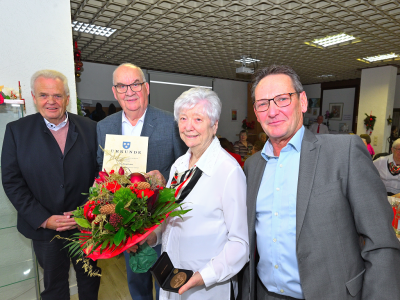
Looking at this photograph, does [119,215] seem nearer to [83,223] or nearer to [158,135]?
[83,223]

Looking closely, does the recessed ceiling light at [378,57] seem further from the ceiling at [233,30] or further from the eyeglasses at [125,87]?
the eyeglasses at [125,87]

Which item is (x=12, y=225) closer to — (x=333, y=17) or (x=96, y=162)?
(x=96, y=162)

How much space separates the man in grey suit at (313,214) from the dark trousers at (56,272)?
5.34 feet

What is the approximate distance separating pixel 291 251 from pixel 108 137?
129cm

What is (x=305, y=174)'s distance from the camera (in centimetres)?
112

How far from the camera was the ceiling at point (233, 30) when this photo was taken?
3740 mm

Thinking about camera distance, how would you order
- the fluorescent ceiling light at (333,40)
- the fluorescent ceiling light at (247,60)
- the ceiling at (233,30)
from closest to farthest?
the ceiling at (233,30)
the fluorescent ceiling light at (333,40)
the fluorescent ceiling light at (247,60)

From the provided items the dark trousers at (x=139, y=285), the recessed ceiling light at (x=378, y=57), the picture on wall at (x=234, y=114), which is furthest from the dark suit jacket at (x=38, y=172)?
the picture on wall at (x=234, y=114)

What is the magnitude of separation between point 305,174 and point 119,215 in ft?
2.80

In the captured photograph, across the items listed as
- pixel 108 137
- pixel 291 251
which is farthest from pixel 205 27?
pixel 291 251

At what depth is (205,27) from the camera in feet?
14.8

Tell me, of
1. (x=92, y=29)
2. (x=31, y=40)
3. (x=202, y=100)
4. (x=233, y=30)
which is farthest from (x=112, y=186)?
(x=92, y=29)

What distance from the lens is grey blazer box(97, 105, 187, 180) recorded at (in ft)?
6.10

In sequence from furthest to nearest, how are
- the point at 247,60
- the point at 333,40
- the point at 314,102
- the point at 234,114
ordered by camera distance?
the point at 314,102
the point at 234,114
the point at 247,60
the point at 333,40
